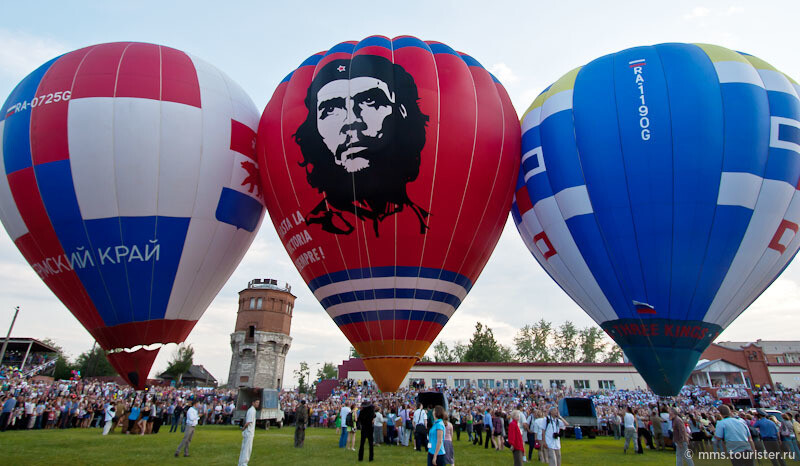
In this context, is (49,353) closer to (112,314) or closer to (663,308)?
(112,314)

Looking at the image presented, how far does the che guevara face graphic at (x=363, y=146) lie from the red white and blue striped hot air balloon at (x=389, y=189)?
0.09ft

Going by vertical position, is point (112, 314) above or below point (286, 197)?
below

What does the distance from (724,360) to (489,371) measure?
28.4 meters

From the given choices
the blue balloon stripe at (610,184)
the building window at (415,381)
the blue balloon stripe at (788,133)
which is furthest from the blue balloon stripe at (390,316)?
the building window at (415,381)

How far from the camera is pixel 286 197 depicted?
12.1 metres

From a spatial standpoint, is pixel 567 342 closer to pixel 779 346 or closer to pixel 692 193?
pixel 779 346

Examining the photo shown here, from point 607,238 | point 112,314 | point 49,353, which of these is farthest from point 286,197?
point 49,353

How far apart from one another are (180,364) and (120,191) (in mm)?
59886

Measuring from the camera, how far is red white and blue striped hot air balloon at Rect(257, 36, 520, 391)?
1104 centimetres

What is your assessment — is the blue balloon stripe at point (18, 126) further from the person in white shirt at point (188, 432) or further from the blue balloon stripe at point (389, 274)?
the blue balloon stripe at point (389, 274)

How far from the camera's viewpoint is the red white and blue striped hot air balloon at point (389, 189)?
11.0 m

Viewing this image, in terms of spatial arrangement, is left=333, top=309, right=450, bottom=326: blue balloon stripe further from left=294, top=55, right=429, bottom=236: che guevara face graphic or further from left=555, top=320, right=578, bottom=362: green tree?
left=555, top=320, right=578, bottom=362: green tree

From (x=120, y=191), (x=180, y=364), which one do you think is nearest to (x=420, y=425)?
(x=120, y=191)

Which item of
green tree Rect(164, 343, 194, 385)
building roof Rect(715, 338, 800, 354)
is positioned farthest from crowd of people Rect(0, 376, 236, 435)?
building roof Rect(715, 338, 800, 354)
